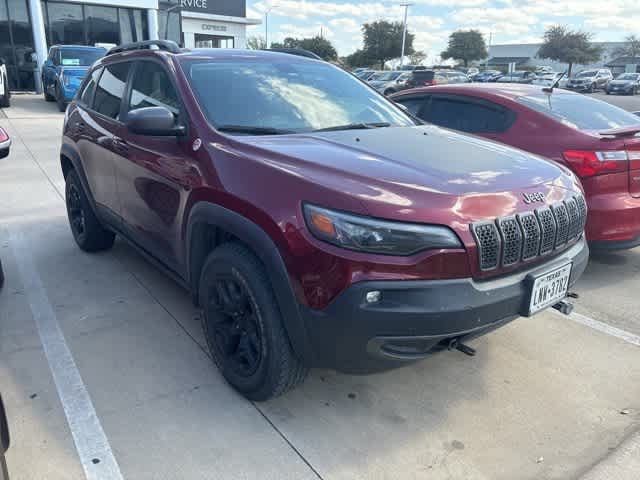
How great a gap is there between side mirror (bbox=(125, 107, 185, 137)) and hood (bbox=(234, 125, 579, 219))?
0.49 m

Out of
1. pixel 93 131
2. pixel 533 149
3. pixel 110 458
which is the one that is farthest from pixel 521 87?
pixel 110 458

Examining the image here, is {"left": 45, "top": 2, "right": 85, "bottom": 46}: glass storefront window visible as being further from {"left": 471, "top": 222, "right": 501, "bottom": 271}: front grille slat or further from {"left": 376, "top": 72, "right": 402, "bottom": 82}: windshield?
{"left": 471, "top": 222, "right": 501, "bottom": 271}: front grille slat

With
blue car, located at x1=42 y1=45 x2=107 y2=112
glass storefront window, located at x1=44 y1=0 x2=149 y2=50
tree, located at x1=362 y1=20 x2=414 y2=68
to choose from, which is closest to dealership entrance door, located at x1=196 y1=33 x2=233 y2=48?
glass storefront window, located at x1=44 y1=0 x2=149 y2=50

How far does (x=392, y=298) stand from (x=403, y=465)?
0.79 meters

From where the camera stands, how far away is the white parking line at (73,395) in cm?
230

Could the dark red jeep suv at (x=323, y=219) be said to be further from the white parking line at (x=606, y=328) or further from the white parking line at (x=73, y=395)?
the white parking line at (x=606, y=328)

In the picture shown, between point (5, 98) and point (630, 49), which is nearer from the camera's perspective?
point (5, 98)

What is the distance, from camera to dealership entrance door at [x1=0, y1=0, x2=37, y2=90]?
64.2 feet

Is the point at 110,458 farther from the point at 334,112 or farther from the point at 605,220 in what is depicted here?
the point at 605,220

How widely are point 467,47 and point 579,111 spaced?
75.0 m

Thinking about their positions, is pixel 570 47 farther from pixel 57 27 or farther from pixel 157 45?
pixel 157 45

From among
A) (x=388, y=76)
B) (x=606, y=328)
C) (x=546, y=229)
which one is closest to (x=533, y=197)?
(x=546, y=229)

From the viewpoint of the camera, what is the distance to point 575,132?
416 centimetres

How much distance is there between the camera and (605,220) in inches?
157
